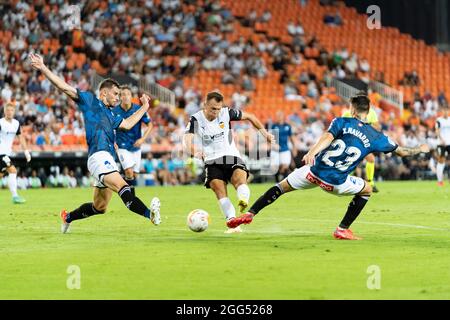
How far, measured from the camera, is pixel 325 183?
43.9 feet

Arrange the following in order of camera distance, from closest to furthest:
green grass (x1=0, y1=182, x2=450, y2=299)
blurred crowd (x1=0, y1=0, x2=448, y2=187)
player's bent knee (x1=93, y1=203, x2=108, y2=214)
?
green grass (x1=0, y1=182, x2=450, y2=299), player's bent knee (x1=93, y1=203, x2=108, y2=214), blurred crowd (x1=0, y1=0, x2=448, y2=187)

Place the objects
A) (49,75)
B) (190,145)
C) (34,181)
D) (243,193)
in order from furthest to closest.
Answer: (34,181)
(190,145)
(243,193)
(49,75)

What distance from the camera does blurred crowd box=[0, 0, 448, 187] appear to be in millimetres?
33906

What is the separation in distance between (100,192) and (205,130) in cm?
172

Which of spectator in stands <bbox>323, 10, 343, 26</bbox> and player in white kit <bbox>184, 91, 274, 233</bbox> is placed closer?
player in white kit <bbox>184, 91, 274, 233</bbox>

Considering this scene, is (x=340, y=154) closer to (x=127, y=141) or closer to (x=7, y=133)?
(x=127, y=141)

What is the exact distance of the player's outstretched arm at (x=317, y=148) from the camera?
12312 millimetres

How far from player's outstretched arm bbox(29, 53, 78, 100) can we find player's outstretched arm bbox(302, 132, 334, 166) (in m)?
3.18

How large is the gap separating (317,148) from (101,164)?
284 centimetres

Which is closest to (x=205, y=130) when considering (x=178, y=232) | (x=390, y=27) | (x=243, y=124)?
(x=178, y=232)

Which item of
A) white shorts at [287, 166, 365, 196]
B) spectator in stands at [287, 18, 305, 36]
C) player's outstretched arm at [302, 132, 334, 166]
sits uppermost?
spectator in stands at [287, 18, 305, 36]

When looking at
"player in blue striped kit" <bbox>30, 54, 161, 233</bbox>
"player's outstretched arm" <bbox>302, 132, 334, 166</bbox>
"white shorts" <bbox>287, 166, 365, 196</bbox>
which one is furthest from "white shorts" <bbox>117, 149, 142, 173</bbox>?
"player's outstretched arm" <bbox>302, 132, 334, 166</bbox>
